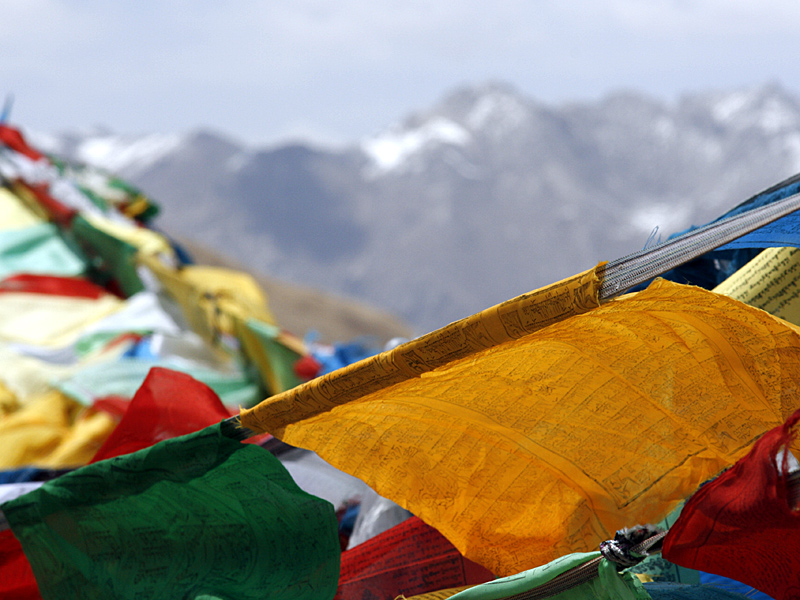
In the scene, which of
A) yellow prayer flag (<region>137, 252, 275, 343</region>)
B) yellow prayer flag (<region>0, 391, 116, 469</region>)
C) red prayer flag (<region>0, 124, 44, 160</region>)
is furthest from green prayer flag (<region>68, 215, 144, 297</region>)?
yellow prayer flag (<region>0, 391, 116, 469</region>)

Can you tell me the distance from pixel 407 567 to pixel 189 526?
23cm

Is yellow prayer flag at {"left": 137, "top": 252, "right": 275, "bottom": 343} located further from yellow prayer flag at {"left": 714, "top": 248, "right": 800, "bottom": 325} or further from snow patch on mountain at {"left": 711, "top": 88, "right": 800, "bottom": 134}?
snow patch on mountain at {"left": 711, "top": 88, "right": 800, "bottom": 134}

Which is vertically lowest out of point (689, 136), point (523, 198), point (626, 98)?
point (523, 198)

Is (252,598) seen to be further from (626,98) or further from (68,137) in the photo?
(626,98)

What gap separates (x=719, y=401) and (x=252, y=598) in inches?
18.4

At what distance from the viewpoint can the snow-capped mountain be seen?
2827 cm

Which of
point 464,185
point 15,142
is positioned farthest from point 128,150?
point 15,142

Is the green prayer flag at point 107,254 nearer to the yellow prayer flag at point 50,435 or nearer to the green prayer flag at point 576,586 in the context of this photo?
the yellow prayer flag at point 50,435

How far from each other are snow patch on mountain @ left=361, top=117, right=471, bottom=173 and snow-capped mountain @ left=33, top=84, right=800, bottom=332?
107mm

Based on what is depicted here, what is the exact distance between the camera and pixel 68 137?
117 ft

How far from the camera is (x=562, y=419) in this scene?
2.20ft

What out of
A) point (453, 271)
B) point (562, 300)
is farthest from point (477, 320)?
point (453, 271)

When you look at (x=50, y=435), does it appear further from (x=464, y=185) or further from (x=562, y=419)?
(x=464, y=185)

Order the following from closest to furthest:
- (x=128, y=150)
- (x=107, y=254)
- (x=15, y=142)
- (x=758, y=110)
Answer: (x=107, y=254) → (x=15, y=142) → (x=128, y=150) → (x=758, y=110)
